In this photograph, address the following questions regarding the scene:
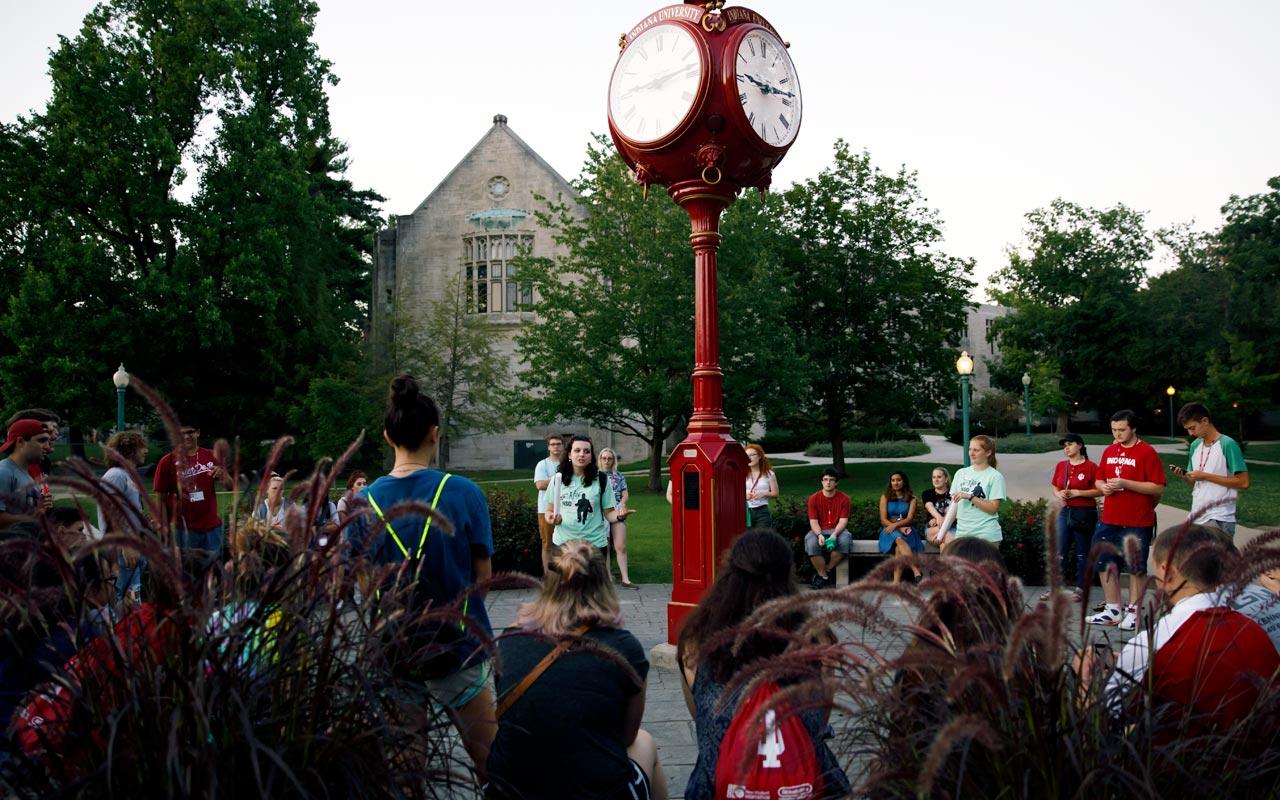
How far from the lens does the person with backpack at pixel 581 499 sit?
364 inches

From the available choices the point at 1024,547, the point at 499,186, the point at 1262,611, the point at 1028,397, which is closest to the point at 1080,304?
the point at 1028,397

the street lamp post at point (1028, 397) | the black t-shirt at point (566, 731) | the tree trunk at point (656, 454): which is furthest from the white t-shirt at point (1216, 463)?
the street lamp post at point (1028, 397)

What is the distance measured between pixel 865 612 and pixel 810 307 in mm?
32227

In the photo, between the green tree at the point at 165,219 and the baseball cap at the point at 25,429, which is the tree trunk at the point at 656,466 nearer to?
the green tree at the point at 165,219

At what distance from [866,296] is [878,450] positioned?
12.1 m

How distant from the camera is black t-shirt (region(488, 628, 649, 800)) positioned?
121 inches

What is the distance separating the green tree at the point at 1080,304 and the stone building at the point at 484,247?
87.1 feet

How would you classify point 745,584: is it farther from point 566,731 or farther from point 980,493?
point 980,493

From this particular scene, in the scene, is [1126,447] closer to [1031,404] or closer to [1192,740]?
[1192,740]

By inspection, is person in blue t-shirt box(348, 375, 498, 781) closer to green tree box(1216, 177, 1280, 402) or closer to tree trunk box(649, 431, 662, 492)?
tree trunk box(649, 431, 662, 492)

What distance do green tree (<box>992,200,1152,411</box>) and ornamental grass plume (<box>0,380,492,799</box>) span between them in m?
49.2

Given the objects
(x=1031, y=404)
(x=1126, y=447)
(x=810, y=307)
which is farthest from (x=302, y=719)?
(x=1031, y=404)

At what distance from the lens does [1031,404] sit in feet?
171

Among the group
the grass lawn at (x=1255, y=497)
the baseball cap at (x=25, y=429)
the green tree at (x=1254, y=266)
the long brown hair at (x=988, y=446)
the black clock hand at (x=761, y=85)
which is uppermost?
the green tree at (x=1254, y=266)
